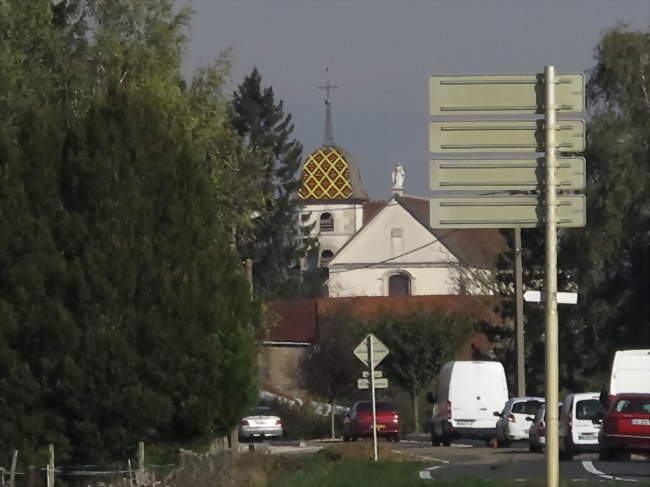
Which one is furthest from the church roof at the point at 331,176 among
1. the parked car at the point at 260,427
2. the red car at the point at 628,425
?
the red car at the point at 628,425

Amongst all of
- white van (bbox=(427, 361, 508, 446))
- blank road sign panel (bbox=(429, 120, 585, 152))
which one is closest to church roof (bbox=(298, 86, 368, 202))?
white van (bbox=(427, 361, 508, 446))

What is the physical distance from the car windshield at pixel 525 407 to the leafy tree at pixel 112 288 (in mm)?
14441

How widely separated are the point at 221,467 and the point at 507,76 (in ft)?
48.1

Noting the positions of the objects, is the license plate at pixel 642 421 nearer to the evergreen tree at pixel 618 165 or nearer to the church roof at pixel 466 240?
the evergreen tree at pixel 618 165

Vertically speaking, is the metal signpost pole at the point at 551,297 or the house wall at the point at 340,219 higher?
the house wall at the point at 340,219

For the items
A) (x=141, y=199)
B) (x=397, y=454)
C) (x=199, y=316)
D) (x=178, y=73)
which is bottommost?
(x=397, y=454)

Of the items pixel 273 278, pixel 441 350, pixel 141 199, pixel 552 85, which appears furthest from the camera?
pixel 273 278

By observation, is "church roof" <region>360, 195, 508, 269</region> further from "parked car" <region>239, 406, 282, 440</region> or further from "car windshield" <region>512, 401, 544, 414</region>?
"car windshield" <region>512, 401, 544, 414</region>

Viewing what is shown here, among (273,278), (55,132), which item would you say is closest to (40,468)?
(55,132)

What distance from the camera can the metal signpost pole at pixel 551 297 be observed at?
10.5 m

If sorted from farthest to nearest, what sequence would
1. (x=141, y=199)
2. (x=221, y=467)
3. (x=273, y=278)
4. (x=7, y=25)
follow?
(x=273, y=278)
(x=7, y=25)
(x=141, y=199)
(x=221, y=467)

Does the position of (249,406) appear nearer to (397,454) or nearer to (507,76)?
(397,454)

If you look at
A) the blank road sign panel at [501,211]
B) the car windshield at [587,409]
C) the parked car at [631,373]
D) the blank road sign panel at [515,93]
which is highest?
the blank road sign panel at [515,93]

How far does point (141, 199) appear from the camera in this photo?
26.7 meters
